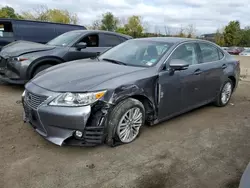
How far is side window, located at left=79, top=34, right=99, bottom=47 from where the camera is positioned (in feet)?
21.0

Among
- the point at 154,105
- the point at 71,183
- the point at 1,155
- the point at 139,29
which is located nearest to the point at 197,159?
the point at 154,105

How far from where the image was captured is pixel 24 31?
7.95m

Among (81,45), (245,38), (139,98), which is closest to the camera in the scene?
(139,98)

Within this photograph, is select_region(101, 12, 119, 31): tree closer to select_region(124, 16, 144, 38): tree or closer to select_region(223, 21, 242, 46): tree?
select_region(124, 16, 144, 38): tree

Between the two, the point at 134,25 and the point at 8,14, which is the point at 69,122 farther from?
the point at 134,25

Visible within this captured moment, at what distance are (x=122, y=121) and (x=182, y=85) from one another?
127cm

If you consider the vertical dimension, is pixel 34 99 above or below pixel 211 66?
below

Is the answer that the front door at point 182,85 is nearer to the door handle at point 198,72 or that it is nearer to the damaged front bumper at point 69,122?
the door handle at point 198,72

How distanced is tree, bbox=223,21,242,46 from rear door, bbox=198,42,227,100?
4488cm

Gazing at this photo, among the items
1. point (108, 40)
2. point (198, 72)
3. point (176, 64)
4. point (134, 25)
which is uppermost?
point (134, 25)

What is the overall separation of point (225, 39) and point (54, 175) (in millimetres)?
48466

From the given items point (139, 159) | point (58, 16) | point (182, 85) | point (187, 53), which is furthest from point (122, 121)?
point (58, 16)

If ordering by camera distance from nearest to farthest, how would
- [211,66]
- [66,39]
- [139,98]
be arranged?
[139,98]
[211,66]
[66,39]

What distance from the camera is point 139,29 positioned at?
36062 millimetres
